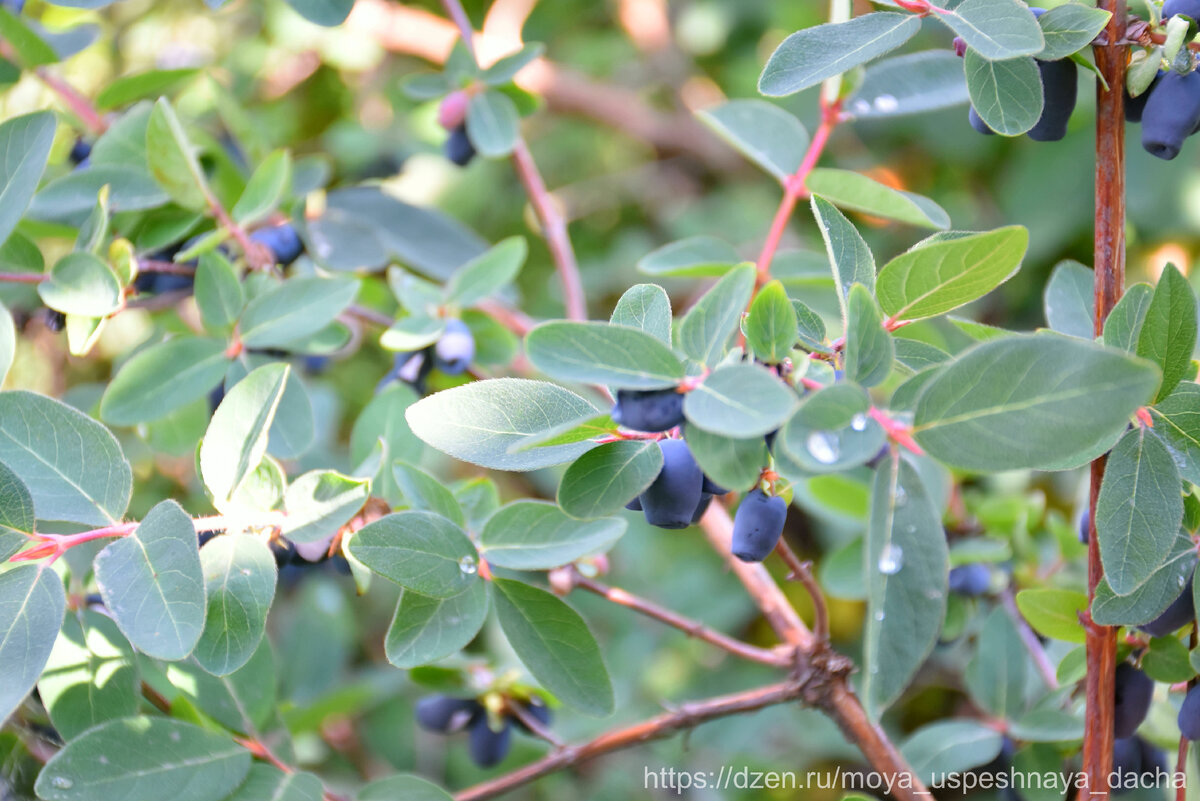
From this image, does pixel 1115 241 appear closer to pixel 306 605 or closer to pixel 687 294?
pixel 306 605

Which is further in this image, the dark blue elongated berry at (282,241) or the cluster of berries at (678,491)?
the dark blue elongated berry at (282,241)

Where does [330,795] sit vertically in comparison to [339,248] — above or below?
below

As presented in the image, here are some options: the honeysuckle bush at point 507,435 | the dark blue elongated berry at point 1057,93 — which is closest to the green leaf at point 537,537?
the honeysuckle bush at point 507,435

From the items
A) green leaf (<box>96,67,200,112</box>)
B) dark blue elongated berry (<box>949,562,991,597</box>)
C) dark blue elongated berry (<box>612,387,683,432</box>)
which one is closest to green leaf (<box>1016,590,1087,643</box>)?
dark blue elongated berry (<box>949,562,991,597</box>)

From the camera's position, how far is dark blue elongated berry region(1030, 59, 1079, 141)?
60 centimetres

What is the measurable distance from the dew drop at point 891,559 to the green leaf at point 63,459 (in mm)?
489

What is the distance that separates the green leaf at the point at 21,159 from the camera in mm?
657

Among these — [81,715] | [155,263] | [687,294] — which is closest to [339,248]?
[155,263]

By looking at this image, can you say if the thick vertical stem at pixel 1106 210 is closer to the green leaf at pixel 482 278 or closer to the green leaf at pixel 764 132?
the green leaf at pixel 764 132

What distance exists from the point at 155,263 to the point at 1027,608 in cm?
79

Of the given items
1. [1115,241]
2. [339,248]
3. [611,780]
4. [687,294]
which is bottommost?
[611,780]

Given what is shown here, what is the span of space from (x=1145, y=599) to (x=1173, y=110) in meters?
0.31

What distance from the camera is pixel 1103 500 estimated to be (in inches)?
20.5

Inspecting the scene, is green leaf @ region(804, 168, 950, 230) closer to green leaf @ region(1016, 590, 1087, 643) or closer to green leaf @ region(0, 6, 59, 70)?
green leaf @ region(1016, 590, 1087, 643)
